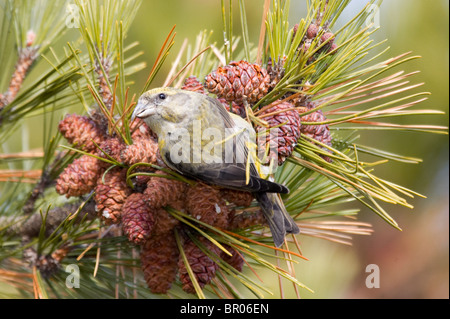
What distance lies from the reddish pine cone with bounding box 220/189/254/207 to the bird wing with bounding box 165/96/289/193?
0.06 meters

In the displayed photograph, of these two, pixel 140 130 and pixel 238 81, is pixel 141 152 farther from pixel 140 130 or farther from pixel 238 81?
pixel 238 81

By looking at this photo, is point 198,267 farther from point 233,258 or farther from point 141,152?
point 141,152

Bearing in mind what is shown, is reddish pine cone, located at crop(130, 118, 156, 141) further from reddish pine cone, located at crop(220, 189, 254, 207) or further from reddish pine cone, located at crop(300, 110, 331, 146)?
reddish pine cone, located at crop(300, 110, 331, 146)

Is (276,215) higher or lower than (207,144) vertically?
lower

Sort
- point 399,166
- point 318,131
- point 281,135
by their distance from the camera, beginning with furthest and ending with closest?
point 399,166
point 318,131
point 281,135

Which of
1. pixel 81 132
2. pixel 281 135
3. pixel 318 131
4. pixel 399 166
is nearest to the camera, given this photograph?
pixel 281 135

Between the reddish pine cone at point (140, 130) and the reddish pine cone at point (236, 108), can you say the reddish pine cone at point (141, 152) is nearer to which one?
the reddish pine cone at point (140, 130)

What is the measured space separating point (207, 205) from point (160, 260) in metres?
0.21

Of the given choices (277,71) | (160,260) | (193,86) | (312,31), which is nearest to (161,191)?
(160,260)

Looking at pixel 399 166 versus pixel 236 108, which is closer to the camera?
pixel 236 108

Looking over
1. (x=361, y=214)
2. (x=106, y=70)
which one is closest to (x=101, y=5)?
(x=106, y=70)

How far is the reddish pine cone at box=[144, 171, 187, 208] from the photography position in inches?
47.6

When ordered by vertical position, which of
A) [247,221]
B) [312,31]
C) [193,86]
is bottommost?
[247,221]

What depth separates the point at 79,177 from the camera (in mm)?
1297
